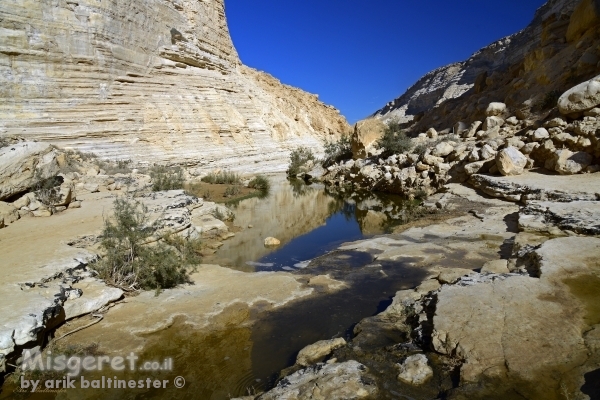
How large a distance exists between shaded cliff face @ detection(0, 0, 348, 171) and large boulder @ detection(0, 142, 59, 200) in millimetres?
8421

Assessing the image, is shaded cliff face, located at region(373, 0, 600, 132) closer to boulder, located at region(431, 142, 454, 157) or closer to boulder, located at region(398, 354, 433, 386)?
boulder, located at region(431, 142, 454, 157)

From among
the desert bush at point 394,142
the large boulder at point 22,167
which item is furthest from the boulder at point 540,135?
the large boulder at point 22,167

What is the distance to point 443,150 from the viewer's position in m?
13.2

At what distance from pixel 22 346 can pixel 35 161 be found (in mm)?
5919

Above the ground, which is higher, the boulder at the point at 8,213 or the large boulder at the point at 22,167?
the large boulder at the point at 22,167

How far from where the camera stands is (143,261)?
5.21 meters

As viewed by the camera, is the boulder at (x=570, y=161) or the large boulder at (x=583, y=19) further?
the large boulder at (x=583, y=19)

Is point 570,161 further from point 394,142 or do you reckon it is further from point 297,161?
point 297,161

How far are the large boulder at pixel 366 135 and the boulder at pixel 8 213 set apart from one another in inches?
608

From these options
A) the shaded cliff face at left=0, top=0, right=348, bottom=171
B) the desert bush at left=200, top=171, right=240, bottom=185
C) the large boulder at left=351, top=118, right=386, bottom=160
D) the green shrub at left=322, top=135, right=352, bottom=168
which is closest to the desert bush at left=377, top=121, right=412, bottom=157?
the large boulder at left=351, top=118, right=386, bottom=160

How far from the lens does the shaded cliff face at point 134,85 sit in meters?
14.8

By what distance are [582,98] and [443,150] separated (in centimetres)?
425

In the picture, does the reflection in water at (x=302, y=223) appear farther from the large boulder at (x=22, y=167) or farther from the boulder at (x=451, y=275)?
the large boulder at (x=22, y=167)

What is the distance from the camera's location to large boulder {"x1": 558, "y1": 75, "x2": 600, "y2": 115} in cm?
980
